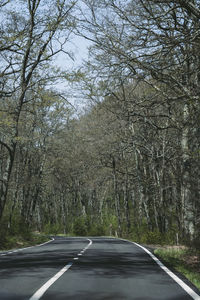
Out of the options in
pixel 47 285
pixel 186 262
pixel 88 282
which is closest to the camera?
pixel 47 285

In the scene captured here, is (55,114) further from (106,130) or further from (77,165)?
(77,165)

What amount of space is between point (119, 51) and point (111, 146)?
867 inches

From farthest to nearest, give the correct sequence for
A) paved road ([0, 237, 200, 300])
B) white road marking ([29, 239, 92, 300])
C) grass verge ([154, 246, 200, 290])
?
1. grass verge ([154, 246, 200, 290])
2. paved road ([0, 237, 200, 300])
3. white road marking ([29, 239, 92, 300])

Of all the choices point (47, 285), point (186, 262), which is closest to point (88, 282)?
point (47, 285)

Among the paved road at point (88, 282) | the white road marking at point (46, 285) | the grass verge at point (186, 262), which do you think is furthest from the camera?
the grass verge at point (186, 262)

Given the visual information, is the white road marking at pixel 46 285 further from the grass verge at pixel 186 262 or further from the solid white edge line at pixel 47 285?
the grass verge at pixel 186 262

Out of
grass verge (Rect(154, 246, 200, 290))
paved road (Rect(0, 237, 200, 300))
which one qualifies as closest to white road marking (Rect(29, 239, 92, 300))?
paved road (Rect(0, 237, 200, 300))

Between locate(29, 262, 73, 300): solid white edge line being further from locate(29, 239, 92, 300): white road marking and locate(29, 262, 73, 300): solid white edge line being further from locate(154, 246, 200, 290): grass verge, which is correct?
locate(154, 246, 200, 290): grass verge

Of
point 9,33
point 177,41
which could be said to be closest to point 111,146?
point 9,33

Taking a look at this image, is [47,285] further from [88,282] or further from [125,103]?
[125,103]

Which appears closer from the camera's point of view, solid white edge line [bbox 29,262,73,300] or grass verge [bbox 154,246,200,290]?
solid white edge line [bbox 29,262,73,300]

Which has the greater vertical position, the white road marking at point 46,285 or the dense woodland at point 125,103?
the dense woodland at point 125,103

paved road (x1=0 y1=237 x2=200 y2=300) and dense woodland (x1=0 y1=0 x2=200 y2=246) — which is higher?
dense woodland (x1=0 y1=0 x2=200 y2=246)

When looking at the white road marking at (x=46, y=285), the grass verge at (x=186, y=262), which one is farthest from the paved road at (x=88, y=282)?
the grass verge at (x=186, y=262)
